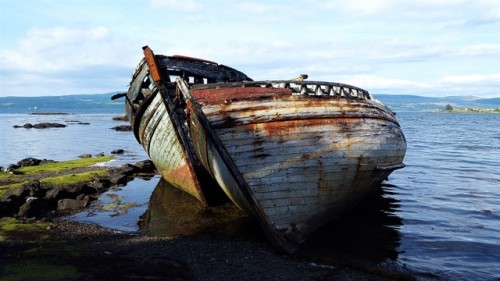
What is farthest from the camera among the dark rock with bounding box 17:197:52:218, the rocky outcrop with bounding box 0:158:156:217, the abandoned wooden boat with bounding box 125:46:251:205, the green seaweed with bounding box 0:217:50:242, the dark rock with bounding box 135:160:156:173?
the dark rock with bounding box 135:160:156:173

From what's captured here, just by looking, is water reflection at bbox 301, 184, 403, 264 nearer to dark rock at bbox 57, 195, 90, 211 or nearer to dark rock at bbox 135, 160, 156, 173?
dark rock at bbox 57, 195, 90, 211

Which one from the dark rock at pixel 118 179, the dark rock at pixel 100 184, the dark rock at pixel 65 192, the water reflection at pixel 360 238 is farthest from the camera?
the dark rock at pixel 118 179

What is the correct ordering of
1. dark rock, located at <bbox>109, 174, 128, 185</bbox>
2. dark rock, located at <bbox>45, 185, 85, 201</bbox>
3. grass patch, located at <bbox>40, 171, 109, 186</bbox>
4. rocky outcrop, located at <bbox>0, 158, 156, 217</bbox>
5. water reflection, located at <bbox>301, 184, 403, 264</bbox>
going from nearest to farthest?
water reflection, located at <bbox>301, 184, 403, 264</bbox> → rocky outcrop, located at <bbox>0, 158, 156, 217</bbox> → dark rock, located at <bbox>45, 185, 85, 201</bbox> → grass patch, located at <bbox>40, 171, 109, 186</bbox> → dark rock, located at <bbox>109, 174, 128, 185</bbox>

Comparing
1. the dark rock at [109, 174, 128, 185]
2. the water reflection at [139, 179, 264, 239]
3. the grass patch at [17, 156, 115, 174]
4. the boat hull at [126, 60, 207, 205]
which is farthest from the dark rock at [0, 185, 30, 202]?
the grass patch at [17, 156, 115, 174]

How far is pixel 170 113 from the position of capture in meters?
11.9

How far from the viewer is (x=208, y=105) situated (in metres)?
8.85

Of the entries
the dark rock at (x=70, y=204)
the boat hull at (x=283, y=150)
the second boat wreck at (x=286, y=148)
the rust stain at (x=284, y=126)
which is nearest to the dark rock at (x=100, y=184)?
the dark rock at (x=70, y=204)

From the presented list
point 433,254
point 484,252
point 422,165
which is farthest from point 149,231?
point 422,165

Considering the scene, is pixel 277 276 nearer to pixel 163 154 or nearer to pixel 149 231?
pixel 149 231

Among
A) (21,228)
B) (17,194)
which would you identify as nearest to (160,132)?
(17,194)

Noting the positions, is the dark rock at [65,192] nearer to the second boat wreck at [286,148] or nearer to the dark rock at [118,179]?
the dark rock at [118,179]

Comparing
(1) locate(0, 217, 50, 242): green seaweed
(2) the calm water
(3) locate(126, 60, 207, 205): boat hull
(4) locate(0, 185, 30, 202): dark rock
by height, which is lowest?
(2) the calm water

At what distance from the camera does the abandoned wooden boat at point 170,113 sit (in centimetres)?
1201

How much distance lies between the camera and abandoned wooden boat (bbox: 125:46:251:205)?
12.0 m
